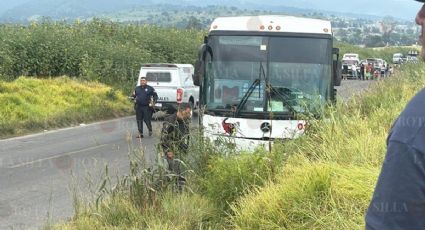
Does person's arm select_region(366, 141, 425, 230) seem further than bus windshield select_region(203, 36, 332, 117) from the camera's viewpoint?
No

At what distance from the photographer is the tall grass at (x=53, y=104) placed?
18859mm

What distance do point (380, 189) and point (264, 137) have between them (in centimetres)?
768

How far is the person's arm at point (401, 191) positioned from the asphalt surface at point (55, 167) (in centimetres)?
458

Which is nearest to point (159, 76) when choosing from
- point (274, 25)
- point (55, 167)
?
point (55, 167)

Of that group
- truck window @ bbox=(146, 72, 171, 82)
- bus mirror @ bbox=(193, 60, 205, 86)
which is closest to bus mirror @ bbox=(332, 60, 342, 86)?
bus mirror @ bbox=(193, 60, 205, 86)

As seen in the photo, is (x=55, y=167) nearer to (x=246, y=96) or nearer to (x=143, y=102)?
(x=246, y=96)

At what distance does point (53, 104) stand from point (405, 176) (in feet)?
70.7

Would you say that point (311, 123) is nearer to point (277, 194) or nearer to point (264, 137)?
point (264, 137)

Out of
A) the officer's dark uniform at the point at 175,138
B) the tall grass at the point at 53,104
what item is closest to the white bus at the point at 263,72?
the officer's dark uniform at the point at 175,138

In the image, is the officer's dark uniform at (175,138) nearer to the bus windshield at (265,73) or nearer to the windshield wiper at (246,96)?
the windshield wiper at (246,96)

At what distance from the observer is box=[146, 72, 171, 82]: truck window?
2294 centimetres

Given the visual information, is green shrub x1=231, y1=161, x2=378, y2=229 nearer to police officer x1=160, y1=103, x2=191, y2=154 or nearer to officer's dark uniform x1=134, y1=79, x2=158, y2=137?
police officer x1=160, y1=103, x2=191, y2=154

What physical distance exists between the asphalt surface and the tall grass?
2.80 ft

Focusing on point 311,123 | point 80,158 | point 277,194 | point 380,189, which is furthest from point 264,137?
point 380,189
